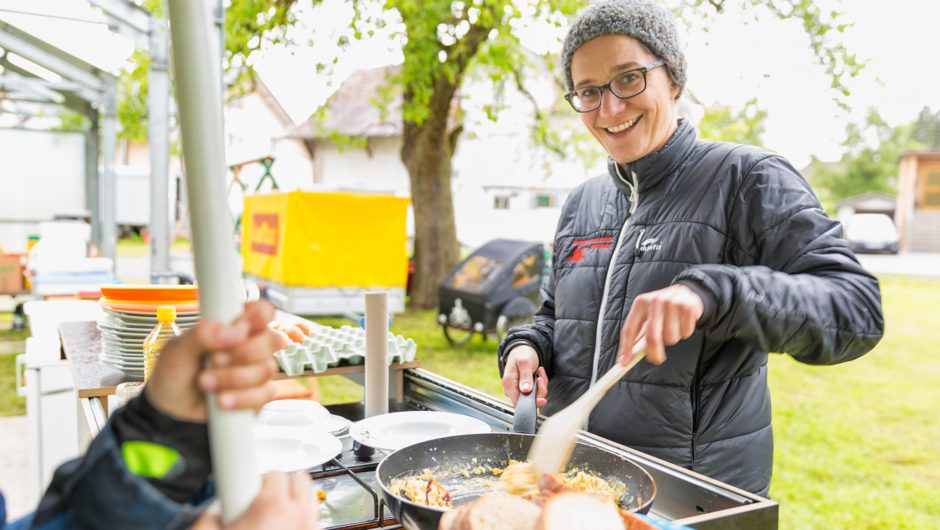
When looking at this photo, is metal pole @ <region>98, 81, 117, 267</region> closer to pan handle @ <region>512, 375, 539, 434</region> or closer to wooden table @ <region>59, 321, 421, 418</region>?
wooden table @ <region>59, 321, 421, 418</region>

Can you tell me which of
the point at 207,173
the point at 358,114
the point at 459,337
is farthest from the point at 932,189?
the point at 207,173

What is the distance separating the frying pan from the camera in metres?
1.23

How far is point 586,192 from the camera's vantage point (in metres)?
2.15

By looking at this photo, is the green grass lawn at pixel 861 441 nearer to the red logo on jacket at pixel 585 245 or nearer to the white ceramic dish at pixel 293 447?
the red logo on jacket at pixel 585 245

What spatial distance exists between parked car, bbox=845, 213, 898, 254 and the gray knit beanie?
26.1m

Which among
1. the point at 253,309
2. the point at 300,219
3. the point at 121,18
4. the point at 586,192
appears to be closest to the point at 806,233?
the point at 586,192

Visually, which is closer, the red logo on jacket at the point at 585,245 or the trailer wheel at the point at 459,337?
the red logo on jacket at the point at 585,245

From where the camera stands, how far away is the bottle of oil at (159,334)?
193 centimetres

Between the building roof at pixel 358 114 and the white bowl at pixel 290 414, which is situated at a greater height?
the building roof at pixel 358 114

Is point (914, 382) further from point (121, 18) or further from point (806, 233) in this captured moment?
point (121, 18)

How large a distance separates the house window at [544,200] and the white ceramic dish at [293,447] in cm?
2114

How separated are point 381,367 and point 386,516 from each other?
694 millimetres

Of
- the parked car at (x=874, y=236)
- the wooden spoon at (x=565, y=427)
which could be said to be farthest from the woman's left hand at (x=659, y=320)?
the parked car at (x=874, y=236)

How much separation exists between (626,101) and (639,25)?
0.18 m
